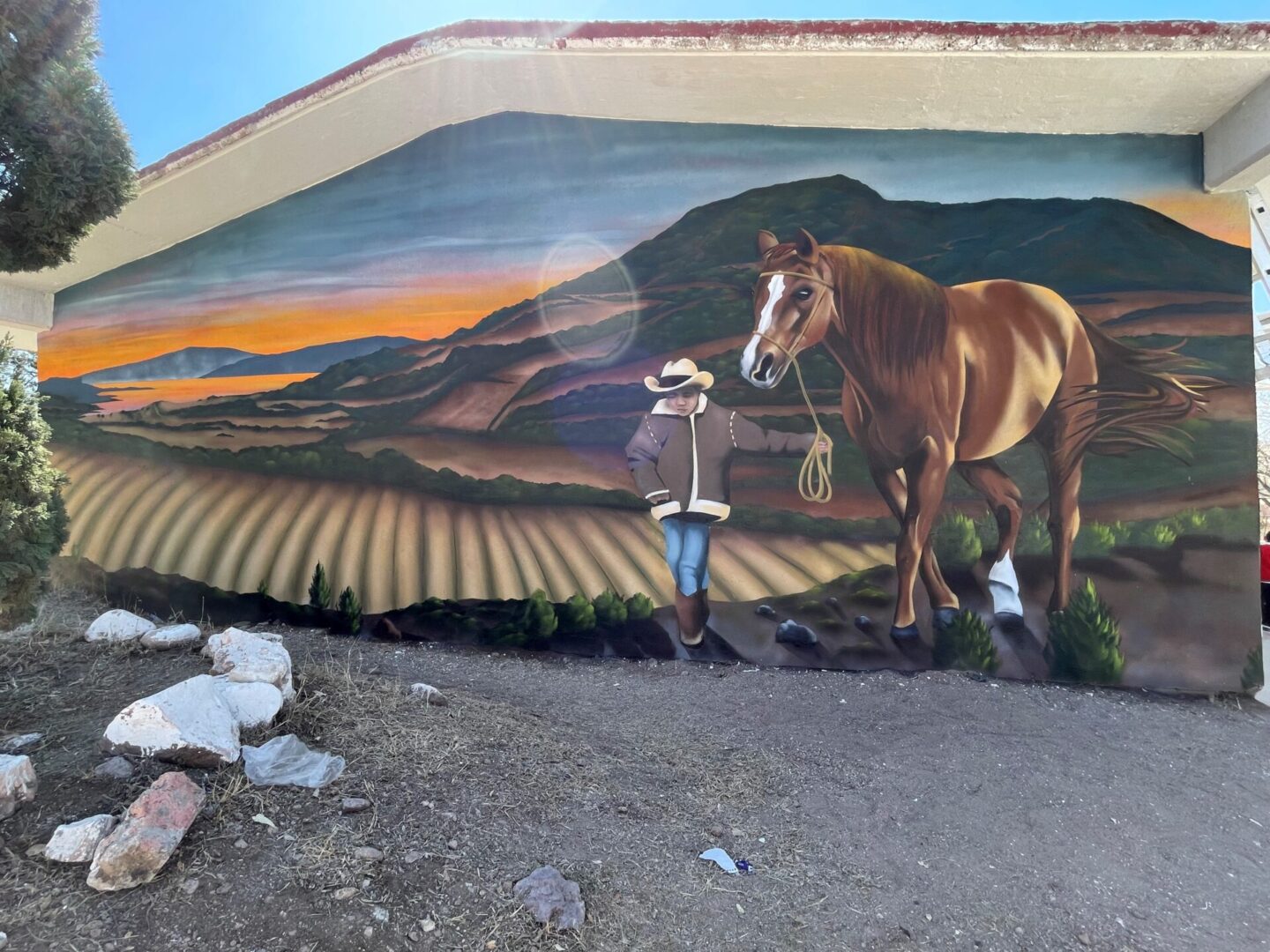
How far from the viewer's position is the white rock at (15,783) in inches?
94.7

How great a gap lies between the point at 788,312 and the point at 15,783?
516cm

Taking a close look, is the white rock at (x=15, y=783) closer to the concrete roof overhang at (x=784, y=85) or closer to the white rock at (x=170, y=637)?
the white rock at (x=170, y=637)

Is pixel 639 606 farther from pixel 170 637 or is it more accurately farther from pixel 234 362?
pixel 234 362

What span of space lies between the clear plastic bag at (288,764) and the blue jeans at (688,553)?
300 cm

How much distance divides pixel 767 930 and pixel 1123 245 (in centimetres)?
554

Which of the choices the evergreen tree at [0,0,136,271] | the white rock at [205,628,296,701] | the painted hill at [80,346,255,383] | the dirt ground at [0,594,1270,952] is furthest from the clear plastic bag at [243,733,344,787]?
the painted hill at [80,346,255,383]

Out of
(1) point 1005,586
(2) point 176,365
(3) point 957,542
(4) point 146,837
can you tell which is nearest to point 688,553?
(3) point 957,542

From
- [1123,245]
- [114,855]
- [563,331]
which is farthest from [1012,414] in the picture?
[114,855]

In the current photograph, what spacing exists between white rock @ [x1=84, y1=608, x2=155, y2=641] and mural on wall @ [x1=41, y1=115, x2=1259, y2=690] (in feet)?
6.03

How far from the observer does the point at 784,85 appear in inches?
195

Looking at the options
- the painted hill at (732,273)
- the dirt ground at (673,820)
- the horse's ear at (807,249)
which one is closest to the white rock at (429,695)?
the dirt ground at (673,820)

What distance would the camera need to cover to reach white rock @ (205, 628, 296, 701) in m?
3.33

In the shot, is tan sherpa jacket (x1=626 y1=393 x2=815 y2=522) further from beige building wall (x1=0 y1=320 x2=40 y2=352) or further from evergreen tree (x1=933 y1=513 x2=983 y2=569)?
beige building wall (x1=0 y1=320 x2=40 y2=352)

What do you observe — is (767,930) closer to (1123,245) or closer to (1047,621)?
(1047,621)
